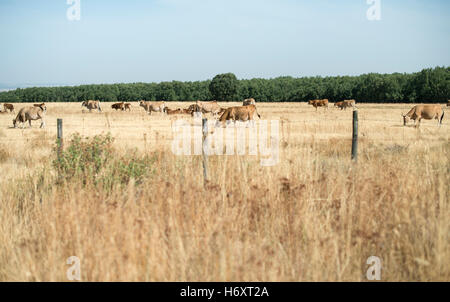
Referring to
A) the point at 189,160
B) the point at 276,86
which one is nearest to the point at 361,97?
the point at 276,86

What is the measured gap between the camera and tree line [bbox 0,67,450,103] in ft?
255

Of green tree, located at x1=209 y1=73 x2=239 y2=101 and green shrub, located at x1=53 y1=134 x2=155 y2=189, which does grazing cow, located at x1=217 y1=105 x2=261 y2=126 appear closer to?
green shrub, located at x1=53 y1=134 x2=155 y2=189

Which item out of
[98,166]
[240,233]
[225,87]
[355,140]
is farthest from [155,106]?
[225,87]

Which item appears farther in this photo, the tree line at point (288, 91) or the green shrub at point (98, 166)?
the tree line at point (288, 91)

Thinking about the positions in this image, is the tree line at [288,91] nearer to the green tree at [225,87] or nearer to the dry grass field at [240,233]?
the green tree at [225,87]

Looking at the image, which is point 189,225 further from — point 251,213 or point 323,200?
point 323,200

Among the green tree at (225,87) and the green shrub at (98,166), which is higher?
the green tree at (225,87)

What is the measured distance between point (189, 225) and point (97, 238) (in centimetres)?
108

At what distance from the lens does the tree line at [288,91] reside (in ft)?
255

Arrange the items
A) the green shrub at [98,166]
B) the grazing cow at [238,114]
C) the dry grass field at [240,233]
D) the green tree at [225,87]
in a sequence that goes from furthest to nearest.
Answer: the green tree at [225,87] < the grazing cow at [238,114] < the green shrub at [98,166] < the dry grass field at [240,233]

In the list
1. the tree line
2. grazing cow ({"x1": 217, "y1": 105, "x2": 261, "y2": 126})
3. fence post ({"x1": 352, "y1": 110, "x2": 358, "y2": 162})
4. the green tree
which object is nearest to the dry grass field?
fence post ({"x1": 352, "y1": 110, "x2": 358, "y2": 162})

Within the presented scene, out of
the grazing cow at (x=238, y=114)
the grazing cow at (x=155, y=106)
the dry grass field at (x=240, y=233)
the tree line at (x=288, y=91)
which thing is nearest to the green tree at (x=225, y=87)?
the tree line at (x=288, y=91)

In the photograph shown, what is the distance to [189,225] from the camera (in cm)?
481

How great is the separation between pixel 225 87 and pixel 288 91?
19.6 meters
